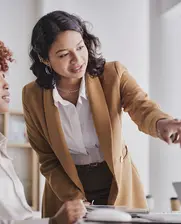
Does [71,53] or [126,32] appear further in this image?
[126,32]

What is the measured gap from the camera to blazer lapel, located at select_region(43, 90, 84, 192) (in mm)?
1507

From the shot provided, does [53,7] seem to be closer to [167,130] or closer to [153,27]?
[153,27]

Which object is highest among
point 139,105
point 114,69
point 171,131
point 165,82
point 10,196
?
point 165,82

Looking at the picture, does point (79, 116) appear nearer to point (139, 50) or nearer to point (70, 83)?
point (70, 83)

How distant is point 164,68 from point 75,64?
5.54 feet

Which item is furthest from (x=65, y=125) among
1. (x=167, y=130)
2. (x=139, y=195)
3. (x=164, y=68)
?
(x=164, y=68)

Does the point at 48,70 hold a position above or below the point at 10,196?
above

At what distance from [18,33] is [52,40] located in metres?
1.98

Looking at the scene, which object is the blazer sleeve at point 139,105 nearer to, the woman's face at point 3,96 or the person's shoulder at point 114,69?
the person's shoulder at point 114,69

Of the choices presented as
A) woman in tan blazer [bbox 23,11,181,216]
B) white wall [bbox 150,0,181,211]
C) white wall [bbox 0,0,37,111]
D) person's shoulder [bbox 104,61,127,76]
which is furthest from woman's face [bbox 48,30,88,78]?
white wall [bbox 0,0,37,111]

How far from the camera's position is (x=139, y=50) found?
325cm

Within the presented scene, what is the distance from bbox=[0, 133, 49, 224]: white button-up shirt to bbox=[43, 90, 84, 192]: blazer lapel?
0.63 ft

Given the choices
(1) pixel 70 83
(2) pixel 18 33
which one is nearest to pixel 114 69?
(1) pixel 70 83

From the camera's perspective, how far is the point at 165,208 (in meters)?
3.06
